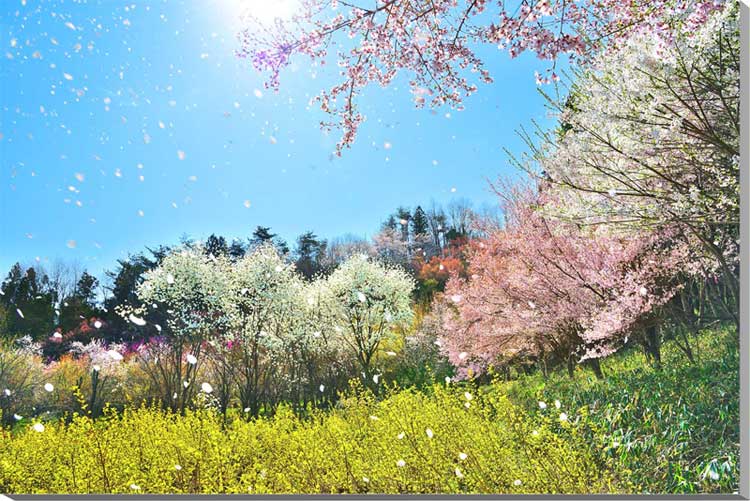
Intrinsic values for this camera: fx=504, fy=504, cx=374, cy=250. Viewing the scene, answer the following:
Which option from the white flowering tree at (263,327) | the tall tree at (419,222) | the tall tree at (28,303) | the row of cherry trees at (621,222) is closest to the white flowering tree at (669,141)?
the row of cherry trees at (621,222)

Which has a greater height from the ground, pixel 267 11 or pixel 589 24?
pixel 267 11

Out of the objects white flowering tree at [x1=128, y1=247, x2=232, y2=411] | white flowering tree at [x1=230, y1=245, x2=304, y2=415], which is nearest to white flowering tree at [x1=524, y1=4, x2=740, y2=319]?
white flowering tree at [x1=230, y1=245, x2=304, y2=415]

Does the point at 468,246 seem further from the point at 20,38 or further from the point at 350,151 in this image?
the point at 20,38

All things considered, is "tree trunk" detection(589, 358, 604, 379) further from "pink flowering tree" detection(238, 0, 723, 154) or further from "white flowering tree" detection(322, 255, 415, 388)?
"pink flowering tree" detection(238, 0, 723, 154)

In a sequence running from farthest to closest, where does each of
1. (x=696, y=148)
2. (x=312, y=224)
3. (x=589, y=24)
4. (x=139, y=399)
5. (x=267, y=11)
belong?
1. (x=139, y=399)
2. (x=312, y=224)
3. (x=267, y=11)
4. (x=589, y=24)
5. (x=696, y=148)

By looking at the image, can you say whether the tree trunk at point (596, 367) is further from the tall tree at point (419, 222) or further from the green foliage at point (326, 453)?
the tall tree at point (419, 222)

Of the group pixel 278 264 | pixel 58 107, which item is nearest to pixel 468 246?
pixel 278 264
